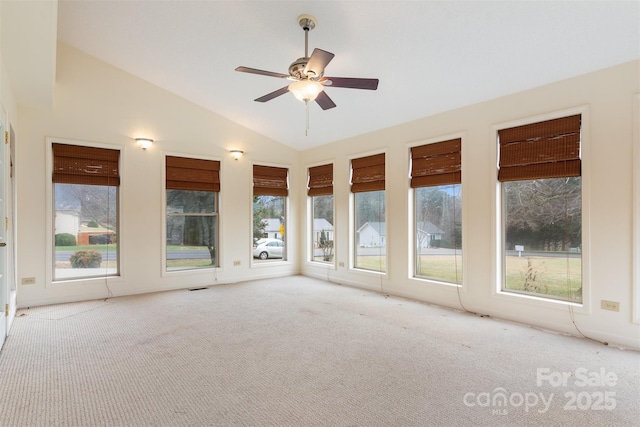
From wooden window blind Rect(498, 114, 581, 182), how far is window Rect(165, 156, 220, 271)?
4667mm

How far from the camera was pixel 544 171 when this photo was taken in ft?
12.5

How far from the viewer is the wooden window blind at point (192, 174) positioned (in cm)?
577

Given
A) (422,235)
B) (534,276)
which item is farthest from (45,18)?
(534,276)

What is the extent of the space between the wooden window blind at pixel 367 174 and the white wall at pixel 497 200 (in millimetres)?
161

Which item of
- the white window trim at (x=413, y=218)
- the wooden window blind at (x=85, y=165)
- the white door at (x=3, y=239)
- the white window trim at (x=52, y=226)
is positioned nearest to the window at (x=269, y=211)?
the white window trim at (x=52, y=226)

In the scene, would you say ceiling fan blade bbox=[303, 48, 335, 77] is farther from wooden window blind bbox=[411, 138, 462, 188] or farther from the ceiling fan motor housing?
wooden window blind bbox=[411, 138, 462, 188]

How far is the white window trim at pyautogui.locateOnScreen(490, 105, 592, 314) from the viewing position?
11.5 feet

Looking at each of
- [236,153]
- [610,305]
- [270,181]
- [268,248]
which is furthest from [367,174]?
[610,305]

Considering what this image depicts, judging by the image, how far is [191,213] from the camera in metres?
6.01

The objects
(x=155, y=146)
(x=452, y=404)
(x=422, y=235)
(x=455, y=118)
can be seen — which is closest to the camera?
(x=452, y=404)

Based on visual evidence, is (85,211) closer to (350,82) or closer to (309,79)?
(309,79)

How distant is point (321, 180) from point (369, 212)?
51.5 inches

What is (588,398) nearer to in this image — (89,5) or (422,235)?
(422,235)

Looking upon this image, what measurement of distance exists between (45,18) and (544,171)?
498 centimetres
